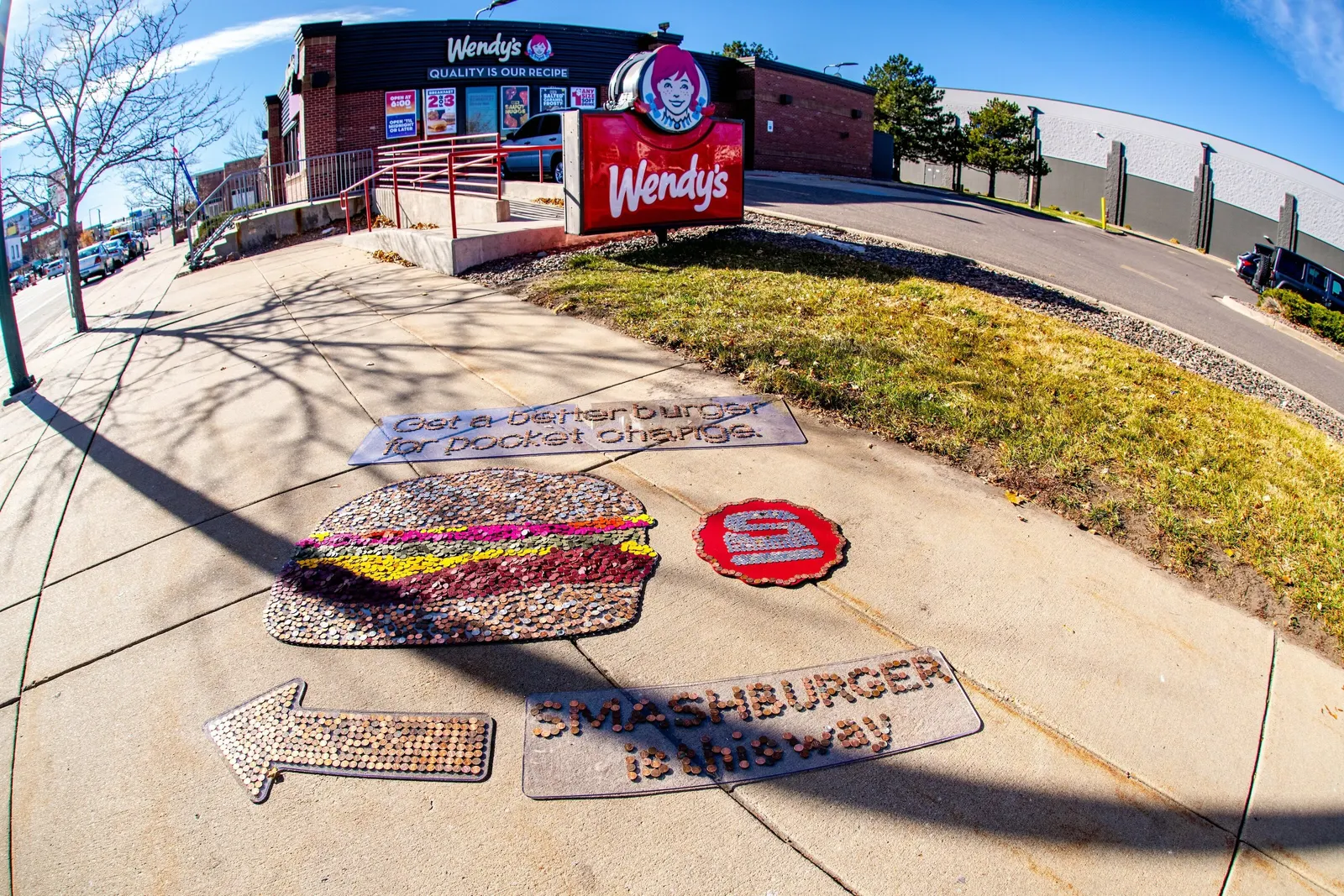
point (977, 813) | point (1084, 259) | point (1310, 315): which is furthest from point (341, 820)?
point (1310, 315)

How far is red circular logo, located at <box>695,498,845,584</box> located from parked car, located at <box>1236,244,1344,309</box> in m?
21.2

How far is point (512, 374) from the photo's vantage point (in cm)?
717

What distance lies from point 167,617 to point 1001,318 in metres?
8.04

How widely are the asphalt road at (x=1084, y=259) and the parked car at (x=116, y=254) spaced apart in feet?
130

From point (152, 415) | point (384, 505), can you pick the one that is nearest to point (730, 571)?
point (384, 505)

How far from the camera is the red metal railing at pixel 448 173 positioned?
13.1m

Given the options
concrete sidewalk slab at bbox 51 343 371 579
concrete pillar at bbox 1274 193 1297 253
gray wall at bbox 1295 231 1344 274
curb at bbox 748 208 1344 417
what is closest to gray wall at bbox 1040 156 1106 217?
gray wall at bbox 1295 231 1344 274

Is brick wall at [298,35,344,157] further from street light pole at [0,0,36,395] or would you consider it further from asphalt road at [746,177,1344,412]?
street light pole at [0,0,36,395]

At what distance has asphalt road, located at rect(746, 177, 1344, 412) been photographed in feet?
42.0

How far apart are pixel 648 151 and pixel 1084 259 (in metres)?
11.1

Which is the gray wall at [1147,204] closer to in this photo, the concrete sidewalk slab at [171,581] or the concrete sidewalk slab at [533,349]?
the concrete sidewalk slab at [533,349]

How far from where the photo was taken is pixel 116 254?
1879 inches

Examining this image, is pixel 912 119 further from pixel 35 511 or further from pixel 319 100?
pixel 35 511

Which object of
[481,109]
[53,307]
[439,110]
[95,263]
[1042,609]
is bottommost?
[53,307]
